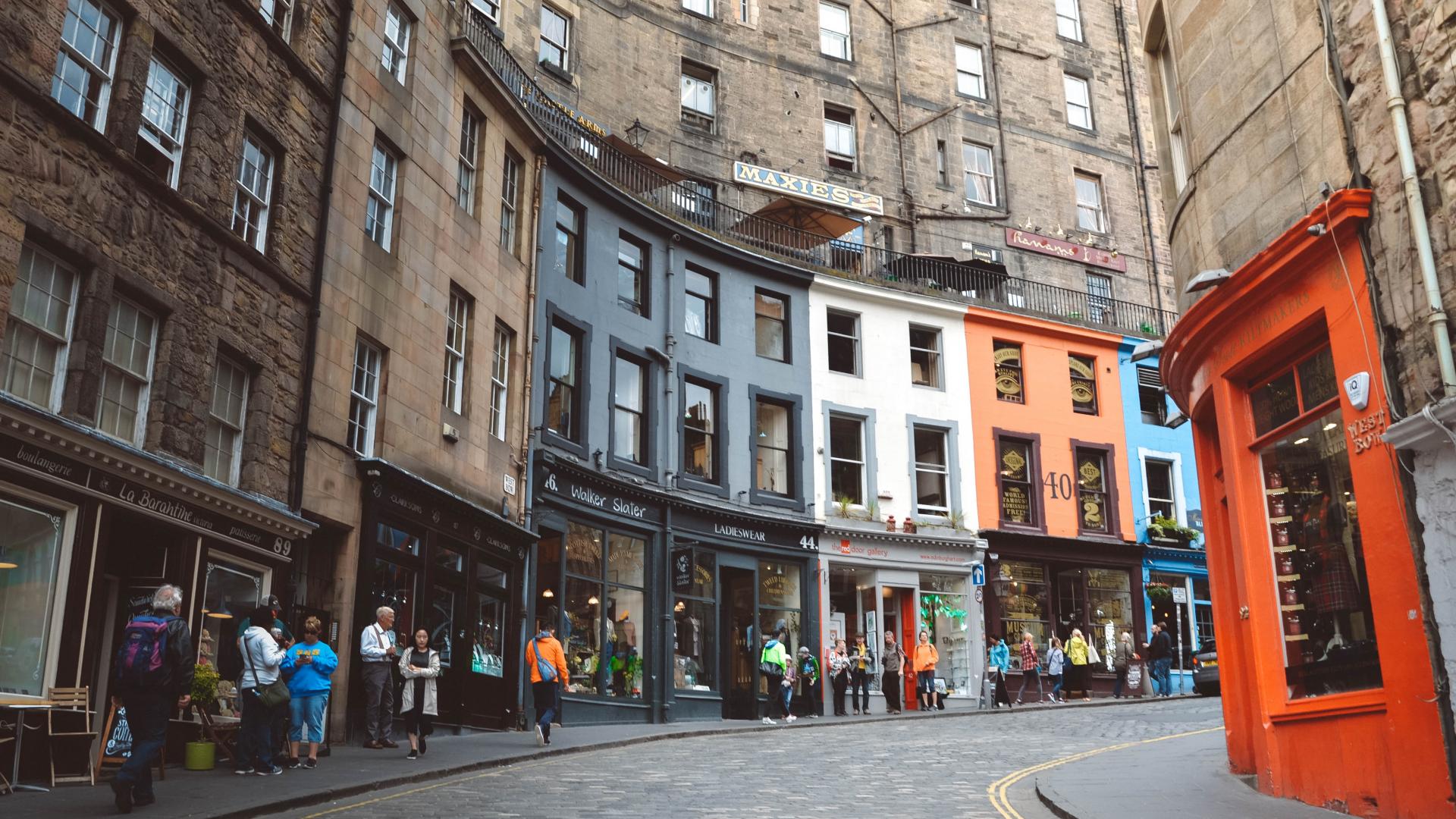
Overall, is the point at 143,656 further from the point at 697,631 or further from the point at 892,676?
the point at 892,676

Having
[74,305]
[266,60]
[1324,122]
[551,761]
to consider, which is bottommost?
[551,761]

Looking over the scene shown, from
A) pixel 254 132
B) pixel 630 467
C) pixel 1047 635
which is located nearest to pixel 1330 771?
pixel 254 132

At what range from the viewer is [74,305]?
1212cm

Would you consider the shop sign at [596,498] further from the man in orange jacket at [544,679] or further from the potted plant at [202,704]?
the potted plant at [202,704]

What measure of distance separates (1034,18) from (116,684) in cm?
3538

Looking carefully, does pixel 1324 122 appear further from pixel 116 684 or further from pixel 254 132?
pixel 254 132

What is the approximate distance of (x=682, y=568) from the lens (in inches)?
964

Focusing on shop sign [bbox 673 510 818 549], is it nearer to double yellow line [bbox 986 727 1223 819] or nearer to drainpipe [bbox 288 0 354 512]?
double yellow line [bbox 986 727 1223 819]

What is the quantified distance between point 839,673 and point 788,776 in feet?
41.4

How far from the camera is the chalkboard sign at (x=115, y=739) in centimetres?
1189

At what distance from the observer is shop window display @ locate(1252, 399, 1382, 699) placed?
10.2m

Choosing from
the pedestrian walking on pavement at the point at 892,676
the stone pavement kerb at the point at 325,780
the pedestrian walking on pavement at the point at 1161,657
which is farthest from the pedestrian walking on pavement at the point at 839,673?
the pedestrian walking on pavement at the point at 1161,657

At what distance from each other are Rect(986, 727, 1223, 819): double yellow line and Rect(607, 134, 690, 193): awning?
15399mm

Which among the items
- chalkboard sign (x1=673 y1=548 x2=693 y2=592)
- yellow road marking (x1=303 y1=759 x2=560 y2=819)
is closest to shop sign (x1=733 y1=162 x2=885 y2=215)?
chalkboard sign (x1=673 y1=548 x2=693 y2=592)
